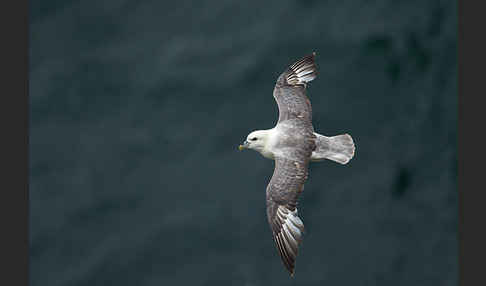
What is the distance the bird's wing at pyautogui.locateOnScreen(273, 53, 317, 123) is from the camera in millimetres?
12828

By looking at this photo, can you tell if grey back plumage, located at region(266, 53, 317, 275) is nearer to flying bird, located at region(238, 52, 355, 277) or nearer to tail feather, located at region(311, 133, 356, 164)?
flying bird, located at region(238, 52, 355, 277)

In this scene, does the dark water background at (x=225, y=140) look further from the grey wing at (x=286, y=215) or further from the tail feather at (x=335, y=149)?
the grey wing at (x=286, y=215)

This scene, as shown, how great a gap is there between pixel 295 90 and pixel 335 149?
1.54m

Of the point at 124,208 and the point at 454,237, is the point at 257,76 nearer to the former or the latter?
the point at 124,208

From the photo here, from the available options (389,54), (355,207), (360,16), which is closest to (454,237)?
(355,207)

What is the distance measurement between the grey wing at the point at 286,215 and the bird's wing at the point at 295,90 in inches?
63.5

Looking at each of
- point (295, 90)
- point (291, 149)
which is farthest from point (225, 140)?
point (291, 149)

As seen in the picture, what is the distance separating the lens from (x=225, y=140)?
548 inches

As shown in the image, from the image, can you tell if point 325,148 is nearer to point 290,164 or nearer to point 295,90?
point 290,164

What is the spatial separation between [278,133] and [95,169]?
13.4 ft

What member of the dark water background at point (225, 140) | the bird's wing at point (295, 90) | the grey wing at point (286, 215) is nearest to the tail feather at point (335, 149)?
the bird's wing at point (295, 90)

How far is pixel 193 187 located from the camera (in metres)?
13.5

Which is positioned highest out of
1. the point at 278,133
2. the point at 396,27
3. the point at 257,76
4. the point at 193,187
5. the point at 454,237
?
the point at 396,27

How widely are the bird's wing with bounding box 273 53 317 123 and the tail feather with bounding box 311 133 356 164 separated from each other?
593mm
